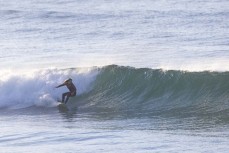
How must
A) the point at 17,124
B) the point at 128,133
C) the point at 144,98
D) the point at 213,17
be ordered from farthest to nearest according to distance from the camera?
the point at 213,17 → the point at 144,98 → the point at 17,124 → the point at 128,133

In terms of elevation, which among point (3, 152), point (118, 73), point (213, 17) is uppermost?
point (213, 17)

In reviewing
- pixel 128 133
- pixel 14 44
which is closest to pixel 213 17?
pixel 14 44

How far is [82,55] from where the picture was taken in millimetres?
31141

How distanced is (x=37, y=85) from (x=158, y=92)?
4462mm

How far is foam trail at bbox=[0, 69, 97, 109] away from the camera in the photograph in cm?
2705

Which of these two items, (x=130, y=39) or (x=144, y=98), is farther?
(x=130, y=39)

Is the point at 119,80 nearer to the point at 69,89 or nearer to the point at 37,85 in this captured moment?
the point at 69,89

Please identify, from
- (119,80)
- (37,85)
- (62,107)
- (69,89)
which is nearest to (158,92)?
(119,80)

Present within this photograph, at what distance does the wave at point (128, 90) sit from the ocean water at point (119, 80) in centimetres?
3

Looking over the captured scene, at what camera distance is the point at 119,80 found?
89.4 ft

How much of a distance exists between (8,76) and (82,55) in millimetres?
3579

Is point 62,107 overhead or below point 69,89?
below

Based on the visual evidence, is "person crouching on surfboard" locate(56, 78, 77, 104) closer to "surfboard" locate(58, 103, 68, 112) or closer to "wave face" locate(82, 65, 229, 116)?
"surfboard" locate(58, 103, 68, 112)

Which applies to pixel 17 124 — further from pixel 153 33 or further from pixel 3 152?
pixel 153 33
